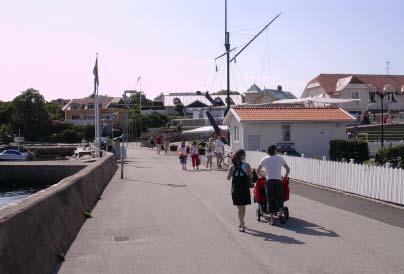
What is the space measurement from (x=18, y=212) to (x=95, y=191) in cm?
984

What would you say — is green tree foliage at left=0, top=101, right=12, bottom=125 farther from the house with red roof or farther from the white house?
the white house

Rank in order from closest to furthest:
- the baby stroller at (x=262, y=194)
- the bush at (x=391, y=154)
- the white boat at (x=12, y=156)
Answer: the baby stroller at (x=262, y=194) < the bush at (x=391, y=154) < the white boat at (x=12, y=156)

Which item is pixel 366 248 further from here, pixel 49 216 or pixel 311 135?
pixel 311 135

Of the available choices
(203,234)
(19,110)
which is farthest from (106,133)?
(203,234)

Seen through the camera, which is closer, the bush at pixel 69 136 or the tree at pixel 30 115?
the tree at pixel 30 115

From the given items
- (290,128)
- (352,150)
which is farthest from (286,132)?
(352,150)

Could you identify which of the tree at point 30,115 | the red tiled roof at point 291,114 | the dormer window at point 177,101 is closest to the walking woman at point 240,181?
the red tiled roof at point 291,114

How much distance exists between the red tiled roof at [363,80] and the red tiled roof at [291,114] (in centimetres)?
4233

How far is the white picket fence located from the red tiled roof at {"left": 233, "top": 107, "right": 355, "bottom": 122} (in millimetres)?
11314

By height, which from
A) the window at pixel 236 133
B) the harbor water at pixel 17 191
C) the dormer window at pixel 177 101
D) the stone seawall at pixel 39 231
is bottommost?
the harbor water at pixel 17 191

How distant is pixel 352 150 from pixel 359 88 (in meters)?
46.3

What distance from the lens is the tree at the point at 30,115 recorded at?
93.2 m

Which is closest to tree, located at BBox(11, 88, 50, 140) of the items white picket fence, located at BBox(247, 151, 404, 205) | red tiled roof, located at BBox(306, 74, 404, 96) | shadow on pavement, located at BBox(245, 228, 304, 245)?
red tiled roof, located at BBox(306, 74, 404, 96)

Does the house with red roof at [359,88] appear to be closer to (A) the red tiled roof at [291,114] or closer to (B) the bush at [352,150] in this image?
(A) the red tiled roof at [291,114]
